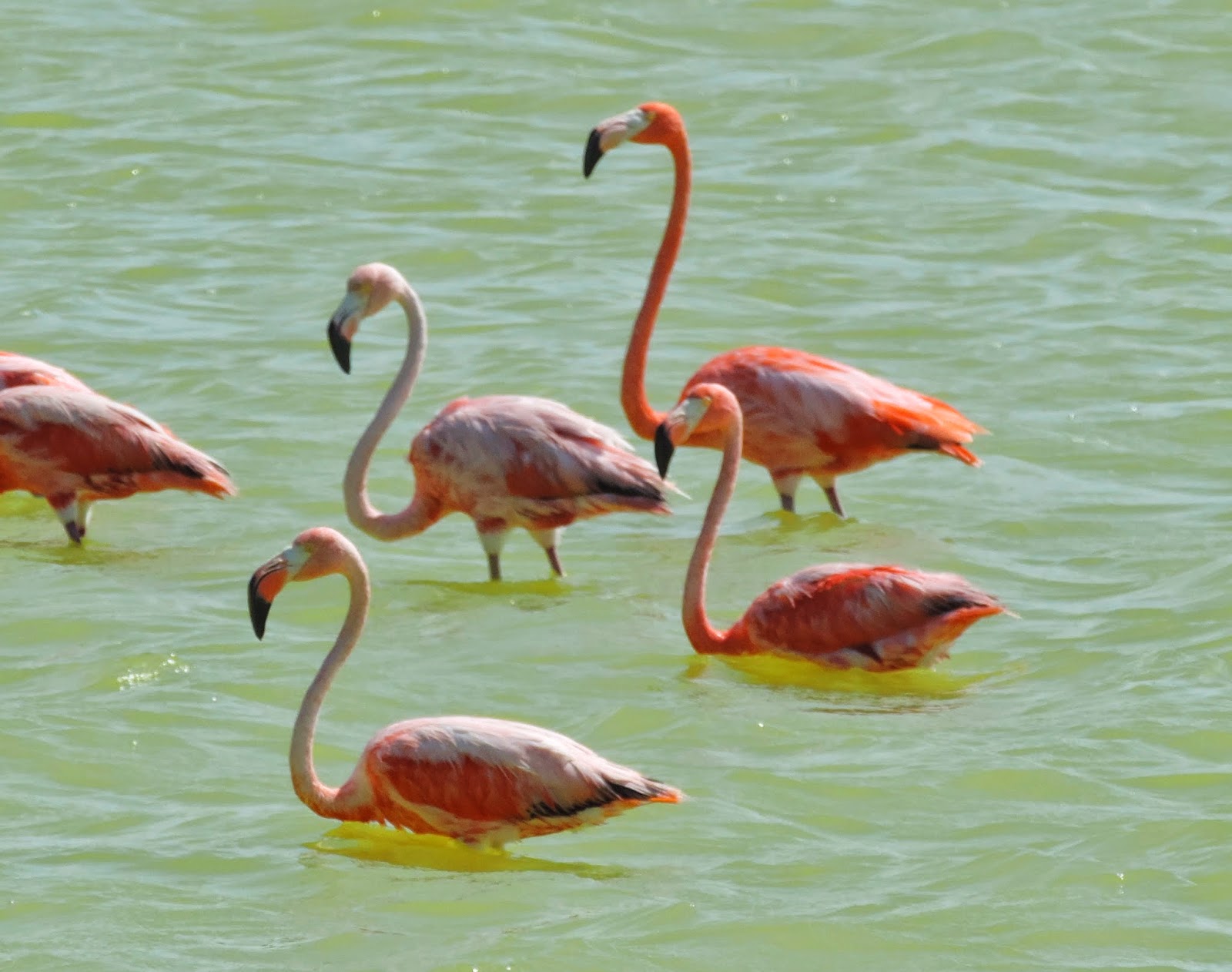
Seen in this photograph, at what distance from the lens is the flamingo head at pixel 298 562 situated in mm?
6902

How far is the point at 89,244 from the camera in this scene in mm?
13516

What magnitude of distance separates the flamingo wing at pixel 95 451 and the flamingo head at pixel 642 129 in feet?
6.51

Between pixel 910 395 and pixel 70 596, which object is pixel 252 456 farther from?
pixel 910 395

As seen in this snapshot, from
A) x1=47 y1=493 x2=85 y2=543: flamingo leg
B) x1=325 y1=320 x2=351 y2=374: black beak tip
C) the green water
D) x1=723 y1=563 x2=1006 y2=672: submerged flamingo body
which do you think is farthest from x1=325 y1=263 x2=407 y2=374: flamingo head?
x1=723 y1=563 x2=1006 y2=672: submerged flamingo body

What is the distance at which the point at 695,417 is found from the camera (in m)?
8.32

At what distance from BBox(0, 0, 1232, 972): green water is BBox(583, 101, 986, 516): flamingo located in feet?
1.07

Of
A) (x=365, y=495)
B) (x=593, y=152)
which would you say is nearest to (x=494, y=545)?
(x=365, y=495)

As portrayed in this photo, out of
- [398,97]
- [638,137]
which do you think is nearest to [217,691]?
[638,137]

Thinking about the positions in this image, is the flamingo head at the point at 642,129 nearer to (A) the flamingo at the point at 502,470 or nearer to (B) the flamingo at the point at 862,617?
(A) the flamingo at the point at 502,470

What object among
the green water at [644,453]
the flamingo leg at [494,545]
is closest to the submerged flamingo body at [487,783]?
the green water at [644,453]

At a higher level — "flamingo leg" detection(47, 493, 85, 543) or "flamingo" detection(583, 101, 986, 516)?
"flamingo" detection(583, 101, 986, 516)

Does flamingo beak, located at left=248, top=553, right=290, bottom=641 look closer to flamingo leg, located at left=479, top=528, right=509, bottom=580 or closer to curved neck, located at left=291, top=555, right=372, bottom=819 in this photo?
curved neck, located at left=291, top=555, right=372, bottom=819

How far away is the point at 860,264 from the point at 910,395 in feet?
11.4

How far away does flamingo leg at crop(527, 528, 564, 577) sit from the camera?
30.2ft
